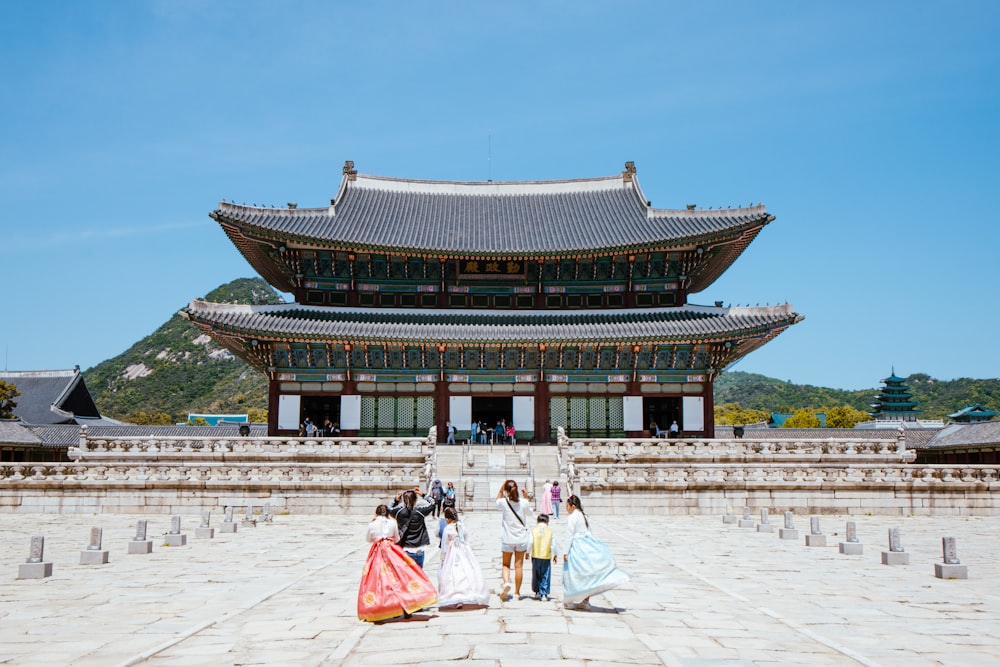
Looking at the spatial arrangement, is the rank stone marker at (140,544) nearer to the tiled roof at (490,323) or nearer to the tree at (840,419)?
the tiled roof at (490,323)

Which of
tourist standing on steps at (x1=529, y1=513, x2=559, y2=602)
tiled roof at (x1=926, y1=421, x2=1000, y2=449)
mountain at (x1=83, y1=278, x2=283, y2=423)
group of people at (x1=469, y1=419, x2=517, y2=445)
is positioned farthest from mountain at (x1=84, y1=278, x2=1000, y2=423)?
tourist standing on steps at (x1=529, y1=513, x2=559, y2=602)

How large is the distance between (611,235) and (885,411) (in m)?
73.6

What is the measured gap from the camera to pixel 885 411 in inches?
3893

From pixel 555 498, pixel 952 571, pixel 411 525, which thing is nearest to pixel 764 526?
pixel 555 498

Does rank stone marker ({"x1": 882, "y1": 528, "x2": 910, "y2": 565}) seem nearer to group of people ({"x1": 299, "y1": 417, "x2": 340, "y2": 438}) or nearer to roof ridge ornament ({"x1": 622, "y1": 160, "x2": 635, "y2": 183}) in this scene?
group of people ({"x1": 299, "y1": 417, "x2": 340, "y2": 438})

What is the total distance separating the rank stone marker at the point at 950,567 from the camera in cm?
1413

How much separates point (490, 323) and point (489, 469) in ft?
36.0

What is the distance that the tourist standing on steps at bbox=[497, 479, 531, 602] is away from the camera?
1150 cm

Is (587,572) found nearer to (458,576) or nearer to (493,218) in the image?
(458,576)

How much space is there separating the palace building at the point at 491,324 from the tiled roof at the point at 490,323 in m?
0.09

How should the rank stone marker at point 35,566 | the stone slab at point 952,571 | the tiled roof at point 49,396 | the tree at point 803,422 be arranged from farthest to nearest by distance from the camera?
the tree at point 803,422, the tiled roof at point 49,396, the stone slab at point 952,571, the rank stone marker at point 35,566

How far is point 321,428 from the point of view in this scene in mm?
37781

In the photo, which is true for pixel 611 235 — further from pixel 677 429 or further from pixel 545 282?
pixel 677 429

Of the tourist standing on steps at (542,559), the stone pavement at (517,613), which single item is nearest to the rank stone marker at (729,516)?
the stone pavement at (517,613)
